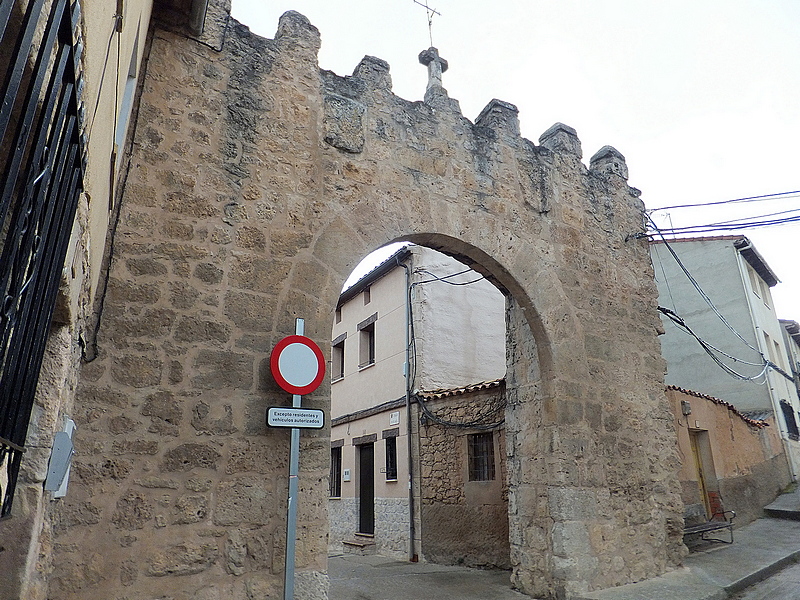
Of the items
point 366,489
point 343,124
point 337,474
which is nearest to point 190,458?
point 343,124

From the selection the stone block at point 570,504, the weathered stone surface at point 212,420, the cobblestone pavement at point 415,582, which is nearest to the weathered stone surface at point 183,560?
the weathered stone surface at point 212,420

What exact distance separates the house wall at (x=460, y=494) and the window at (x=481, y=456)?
8 centimetres

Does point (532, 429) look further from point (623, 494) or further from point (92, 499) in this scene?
point (92, 499)

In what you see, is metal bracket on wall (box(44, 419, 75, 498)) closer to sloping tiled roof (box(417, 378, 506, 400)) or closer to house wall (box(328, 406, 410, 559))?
sloping tiled roof (box(417, 378, 506, 400))

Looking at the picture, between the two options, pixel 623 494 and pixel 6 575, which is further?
pixel 623 494

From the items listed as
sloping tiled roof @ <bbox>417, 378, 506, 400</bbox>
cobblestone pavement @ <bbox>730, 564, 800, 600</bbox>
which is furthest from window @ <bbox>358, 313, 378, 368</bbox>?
cobblestone pavement @ <bbox>730, 564, 800, 600</bbox>

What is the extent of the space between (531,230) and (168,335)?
359 cm

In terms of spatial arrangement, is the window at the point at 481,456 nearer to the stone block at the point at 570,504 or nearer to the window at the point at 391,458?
the window at the point at 391,458

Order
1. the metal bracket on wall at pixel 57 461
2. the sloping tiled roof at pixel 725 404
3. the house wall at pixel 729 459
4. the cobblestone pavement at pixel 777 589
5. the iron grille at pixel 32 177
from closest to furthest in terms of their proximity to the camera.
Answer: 1. the iron grille at pixel 32 177
2. the metal bracket on wall at pixel 57 461
3. the cobblestone pavement at pixel 777 589
4. the house wall at pixel 729 459
5. the sloping tiled roof at pixel 725 404

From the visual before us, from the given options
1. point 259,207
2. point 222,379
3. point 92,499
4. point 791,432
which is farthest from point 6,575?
point 791,432

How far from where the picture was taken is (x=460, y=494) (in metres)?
8.33

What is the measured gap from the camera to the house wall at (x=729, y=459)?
888 cm

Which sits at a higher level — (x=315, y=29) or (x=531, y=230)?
(x=315, y=29)

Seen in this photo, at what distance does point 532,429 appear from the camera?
18.3 feet
